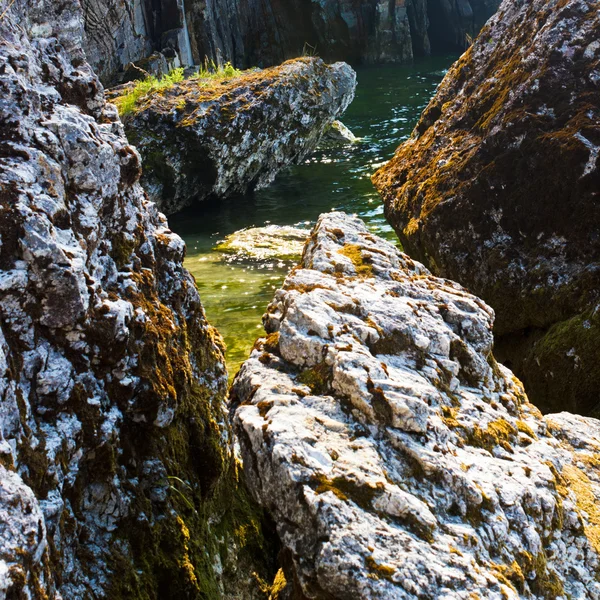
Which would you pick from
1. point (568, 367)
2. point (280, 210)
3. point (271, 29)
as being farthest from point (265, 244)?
point (271, 29)

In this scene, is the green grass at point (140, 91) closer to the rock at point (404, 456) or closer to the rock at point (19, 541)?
the rock at point (404, 456)

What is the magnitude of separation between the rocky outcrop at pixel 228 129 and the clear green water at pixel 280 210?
673 millimetres

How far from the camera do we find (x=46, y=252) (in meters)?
3.09

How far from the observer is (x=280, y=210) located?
16.1 m

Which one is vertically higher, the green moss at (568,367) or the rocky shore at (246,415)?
the rocky shore at (246,415)

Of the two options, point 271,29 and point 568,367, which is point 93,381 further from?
point 271,29

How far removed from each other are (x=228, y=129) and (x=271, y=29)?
25132 mm

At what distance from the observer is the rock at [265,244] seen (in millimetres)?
13000

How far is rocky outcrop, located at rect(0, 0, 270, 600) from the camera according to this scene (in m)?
2.86

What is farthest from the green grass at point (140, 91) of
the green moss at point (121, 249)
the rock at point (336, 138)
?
the green moss at point (121, 249)

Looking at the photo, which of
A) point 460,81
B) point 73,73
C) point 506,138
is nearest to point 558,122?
point 506,138

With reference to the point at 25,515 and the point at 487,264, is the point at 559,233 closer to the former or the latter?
the point at 487,264

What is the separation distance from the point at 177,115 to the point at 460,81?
7.91m

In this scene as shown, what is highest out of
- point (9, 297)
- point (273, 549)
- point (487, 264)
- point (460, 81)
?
point (460, 81)
